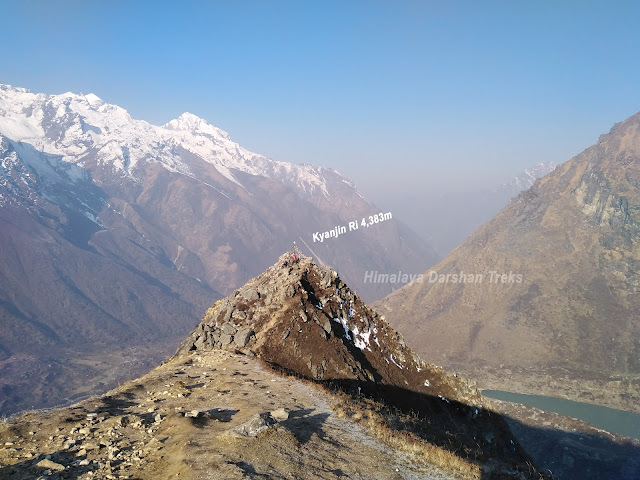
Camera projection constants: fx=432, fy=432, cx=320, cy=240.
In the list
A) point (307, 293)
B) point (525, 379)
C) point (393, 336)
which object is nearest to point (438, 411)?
point (393, 336)

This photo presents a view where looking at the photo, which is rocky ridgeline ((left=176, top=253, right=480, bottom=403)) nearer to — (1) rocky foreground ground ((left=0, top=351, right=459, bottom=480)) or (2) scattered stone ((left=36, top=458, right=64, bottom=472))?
(1) rocky foreground ground ((left=0, top=351, right=459, bottom=480))

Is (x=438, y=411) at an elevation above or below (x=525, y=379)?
above

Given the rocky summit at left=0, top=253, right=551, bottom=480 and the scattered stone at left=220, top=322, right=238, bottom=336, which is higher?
the scattered stone at left=220, top=322, right=238, bottom=336

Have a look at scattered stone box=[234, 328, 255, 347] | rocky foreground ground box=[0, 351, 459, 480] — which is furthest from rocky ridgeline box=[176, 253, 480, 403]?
rocky foreground ground box=[0, 351, 459, 480]

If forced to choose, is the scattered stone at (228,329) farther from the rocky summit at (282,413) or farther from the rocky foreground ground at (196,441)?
the rocky foreground ground at (196,441)

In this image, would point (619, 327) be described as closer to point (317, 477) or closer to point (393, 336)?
point (393, 336)

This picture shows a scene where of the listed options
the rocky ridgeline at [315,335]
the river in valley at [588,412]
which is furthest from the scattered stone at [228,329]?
the river in valley at [588,412]

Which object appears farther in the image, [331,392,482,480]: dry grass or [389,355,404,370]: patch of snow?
[389,355,404,370]: patch of snow
